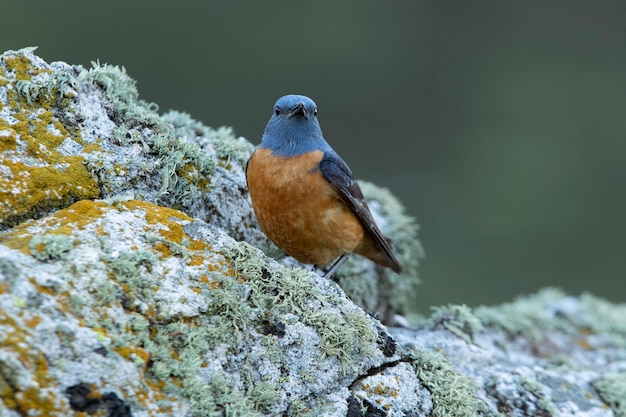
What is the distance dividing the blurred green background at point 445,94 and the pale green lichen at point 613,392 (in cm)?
603

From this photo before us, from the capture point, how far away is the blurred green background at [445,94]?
1259 centimetres

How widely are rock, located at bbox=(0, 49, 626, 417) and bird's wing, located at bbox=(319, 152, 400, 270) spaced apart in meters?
0.73

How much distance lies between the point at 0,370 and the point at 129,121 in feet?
6.87

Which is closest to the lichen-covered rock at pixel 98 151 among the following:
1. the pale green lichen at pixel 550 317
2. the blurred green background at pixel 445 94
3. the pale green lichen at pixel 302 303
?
the pale green lichen at pixel 302 303

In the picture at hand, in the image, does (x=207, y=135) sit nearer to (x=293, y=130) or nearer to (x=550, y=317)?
(x=293, y=130)

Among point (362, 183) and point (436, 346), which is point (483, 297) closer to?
point (362, 183)

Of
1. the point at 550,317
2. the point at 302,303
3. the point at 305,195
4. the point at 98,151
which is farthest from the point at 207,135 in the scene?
the point at 550,317

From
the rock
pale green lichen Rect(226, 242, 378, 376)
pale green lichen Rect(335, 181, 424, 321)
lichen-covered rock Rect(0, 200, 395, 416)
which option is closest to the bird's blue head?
the rock

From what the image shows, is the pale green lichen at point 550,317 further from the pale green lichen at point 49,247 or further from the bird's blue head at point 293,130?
the pale green lichen at point 49,247

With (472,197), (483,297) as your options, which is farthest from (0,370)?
(472,197)

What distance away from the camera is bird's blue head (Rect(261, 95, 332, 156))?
5465 mm

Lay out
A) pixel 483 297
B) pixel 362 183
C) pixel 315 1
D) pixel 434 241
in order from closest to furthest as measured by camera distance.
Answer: pixel 362 183, pixel 483 297, pixel 434 241, pixel 315 1

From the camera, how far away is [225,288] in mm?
3412

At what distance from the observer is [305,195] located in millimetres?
5258
